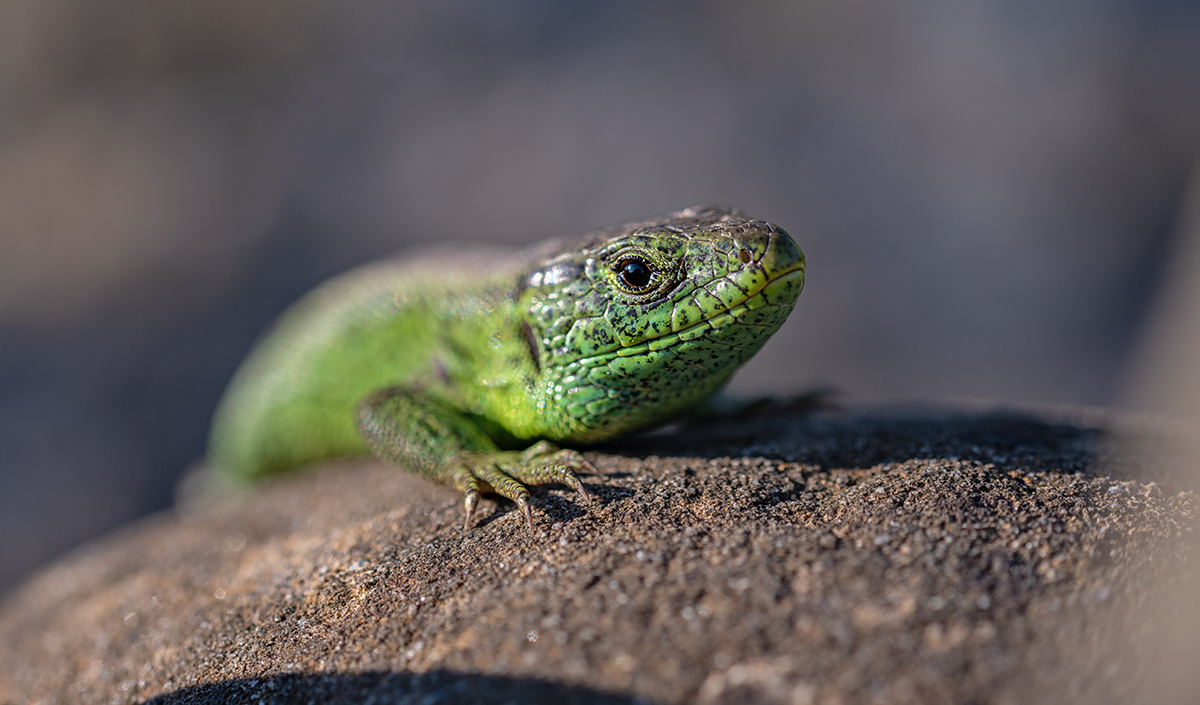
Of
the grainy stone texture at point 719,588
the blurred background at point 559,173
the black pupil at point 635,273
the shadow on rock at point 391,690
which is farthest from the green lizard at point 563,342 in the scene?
the blurred background at point 559,173

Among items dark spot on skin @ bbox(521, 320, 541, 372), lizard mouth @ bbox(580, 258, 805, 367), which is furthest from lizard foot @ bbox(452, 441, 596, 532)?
lizard mouth @ bbox(580, 258, 805, 367)

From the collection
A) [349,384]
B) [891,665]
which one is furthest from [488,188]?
[891,665]

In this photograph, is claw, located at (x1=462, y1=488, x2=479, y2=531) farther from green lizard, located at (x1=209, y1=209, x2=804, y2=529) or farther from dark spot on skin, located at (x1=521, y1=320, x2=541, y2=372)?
dark spot on skin, located at (x1=521, y1=320, x2=541, y2=372)

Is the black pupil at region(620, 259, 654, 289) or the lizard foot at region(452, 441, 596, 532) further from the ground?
the black pupil at region(620, 259, 654, 289)

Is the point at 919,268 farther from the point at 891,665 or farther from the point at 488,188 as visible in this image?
the point at 891,665

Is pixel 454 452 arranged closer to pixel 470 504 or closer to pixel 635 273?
pixel 470 504

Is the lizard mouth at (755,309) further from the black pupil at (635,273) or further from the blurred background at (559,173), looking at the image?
the blurred background at (559,173)

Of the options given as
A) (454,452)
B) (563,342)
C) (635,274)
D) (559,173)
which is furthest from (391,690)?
(559,173)

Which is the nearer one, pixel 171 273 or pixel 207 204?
pixel 171 273
